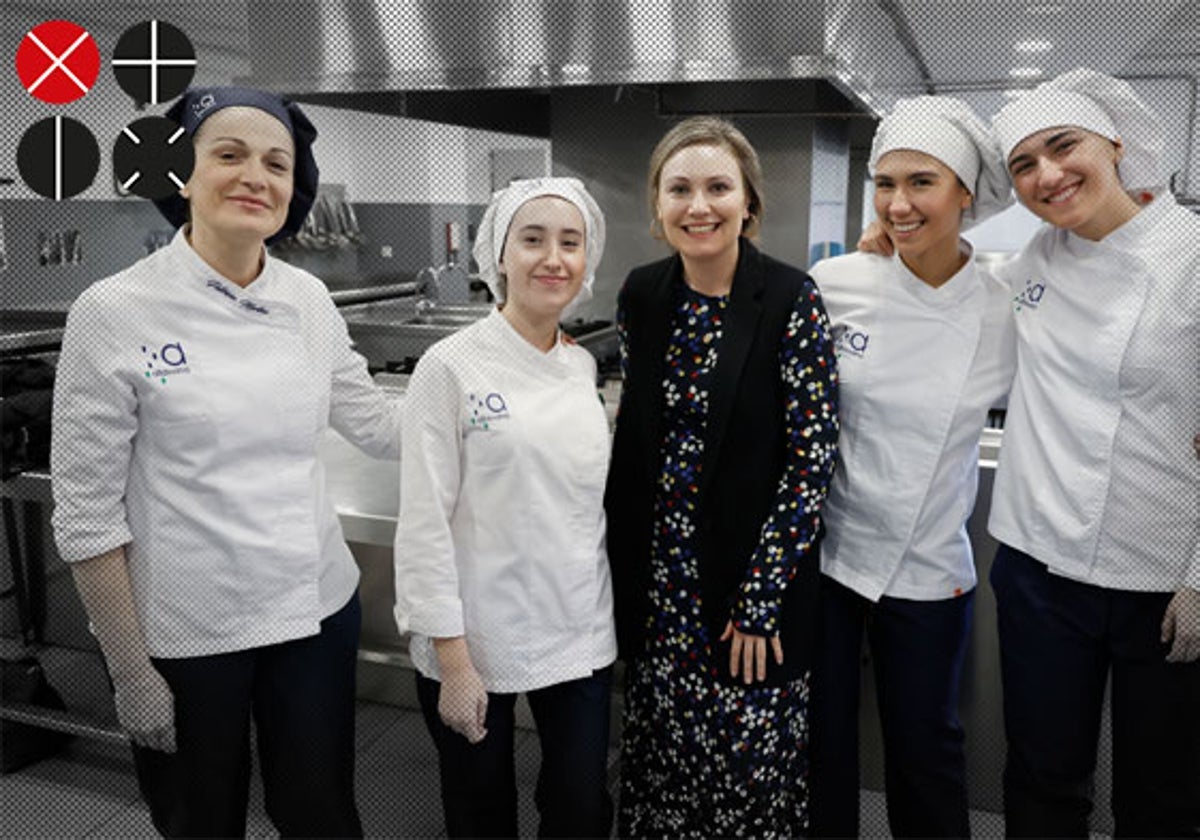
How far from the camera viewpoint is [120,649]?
3.47 feet

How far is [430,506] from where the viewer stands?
1.09 metres

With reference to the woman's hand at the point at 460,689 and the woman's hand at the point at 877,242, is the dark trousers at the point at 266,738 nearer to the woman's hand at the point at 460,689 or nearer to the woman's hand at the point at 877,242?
the woman's hand at the point at 460,689

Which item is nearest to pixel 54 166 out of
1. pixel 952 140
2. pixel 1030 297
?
pixel 952 140

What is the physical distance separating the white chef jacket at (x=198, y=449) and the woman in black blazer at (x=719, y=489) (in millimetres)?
374

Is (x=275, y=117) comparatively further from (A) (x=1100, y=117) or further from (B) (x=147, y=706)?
(A) (x=1100, y=117)

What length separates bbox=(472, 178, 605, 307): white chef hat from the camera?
112 cm

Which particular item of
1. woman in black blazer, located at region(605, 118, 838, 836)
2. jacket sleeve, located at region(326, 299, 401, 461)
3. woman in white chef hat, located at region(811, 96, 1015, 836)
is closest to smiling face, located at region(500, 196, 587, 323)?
woman in black blazer, located at region(605, 118, 838, 836)

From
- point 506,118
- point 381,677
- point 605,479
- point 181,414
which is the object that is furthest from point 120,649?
point 506,118

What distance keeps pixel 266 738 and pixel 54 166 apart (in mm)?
707

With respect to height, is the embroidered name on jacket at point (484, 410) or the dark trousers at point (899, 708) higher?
the embroidered name on jacket at point (484, 410)

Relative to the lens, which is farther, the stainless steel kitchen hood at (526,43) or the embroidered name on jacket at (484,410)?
the stainless steel kitchen hood at (526,43)

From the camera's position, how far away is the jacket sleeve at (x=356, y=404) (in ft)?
4.00

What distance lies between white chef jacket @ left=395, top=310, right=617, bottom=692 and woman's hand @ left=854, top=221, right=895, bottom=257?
16.6 inches

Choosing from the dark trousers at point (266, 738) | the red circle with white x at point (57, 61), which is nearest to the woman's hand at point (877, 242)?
the dark trousers at point (266, 738)
